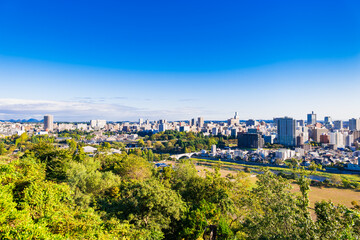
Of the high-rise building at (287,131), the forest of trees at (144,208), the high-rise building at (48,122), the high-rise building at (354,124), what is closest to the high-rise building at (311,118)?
the high-rise building at (354,124)

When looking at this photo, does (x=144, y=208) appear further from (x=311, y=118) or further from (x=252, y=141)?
(x=311, y=118)

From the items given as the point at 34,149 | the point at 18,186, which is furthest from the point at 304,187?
the point at 34,149

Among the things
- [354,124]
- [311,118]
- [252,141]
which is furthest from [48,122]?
[311,118]

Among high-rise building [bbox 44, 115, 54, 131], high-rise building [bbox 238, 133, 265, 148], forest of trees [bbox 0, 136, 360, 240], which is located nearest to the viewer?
forest of trees [bbox 0, 136, 360, 240]

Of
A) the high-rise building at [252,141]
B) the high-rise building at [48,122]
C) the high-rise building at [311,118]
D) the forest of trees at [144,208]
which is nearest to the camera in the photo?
the forest of trees at [144,208]

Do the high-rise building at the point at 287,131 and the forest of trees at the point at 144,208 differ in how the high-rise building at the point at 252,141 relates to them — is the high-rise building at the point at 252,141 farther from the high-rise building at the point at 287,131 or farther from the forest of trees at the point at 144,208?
the forest of trees at the point at 144,208

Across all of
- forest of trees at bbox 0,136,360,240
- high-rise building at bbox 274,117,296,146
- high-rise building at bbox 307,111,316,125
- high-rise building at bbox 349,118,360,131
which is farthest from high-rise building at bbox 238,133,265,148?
high-rise building at bbox 307,111,316,125

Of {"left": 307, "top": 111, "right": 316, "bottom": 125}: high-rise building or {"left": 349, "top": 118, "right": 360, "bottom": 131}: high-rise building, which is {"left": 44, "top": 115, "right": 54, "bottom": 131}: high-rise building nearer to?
{"left": 349, "top": 118, "right": 360, "bottom": 131}: high-rise building
